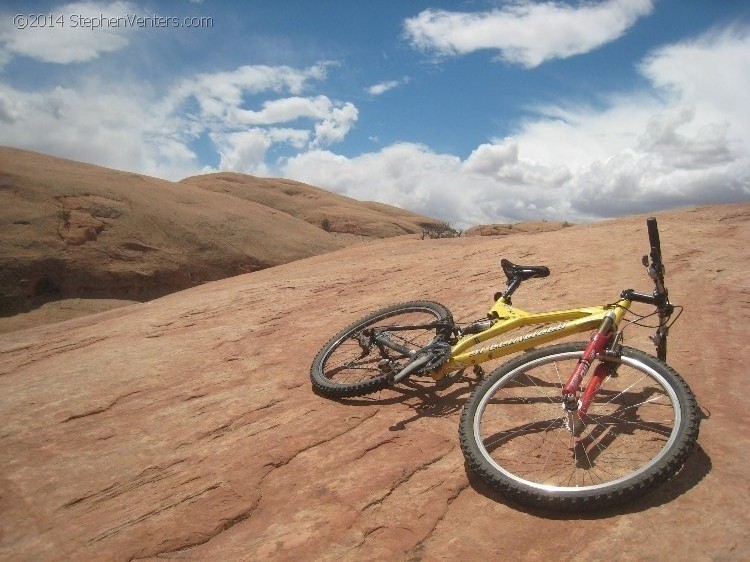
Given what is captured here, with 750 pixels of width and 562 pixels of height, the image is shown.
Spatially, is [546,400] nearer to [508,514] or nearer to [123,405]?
[508,514]

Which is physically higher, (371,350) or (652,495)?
(371,350)

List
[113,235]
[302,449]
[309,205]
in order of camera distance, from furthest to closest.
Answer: [309,205] < [113,235] < [302,449]

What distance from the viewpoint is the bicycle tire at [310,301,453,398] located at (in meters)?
4.12

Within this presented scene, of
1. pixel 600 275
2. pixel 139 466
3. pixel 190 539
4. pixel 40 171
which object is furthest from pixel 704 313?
pixel 40 171

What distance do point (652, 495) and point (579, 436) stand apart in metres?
0.59

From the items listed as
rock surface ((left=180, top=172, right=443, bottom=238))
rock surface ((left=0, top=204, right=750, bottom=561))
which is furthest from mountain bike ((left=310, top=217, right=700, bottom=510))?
rock surface ((left=180, top=172, right=443, bottom=238))

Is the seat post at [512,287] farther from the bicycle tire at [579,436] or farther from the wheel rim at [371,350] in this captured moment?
the wheel rim at [371,350]

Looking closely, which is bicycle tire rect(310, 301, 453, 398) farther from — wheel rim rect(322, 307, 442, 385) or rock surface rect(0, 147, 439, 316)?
rock surface rect(0, 147, 439, 316)

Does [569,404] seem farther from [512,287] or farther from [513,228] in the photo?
[513,228]

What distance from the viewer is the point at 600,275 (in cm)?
587

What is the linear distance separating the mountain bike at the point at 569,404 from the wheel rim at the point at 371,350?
472 millimetres

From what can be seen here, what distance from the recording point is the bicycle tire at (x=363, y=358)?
412 centimetres

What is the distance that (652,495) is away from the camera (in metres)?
2.59

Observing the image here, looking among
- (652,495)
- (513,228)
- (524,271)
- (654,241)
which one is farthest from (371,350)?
(513,228)
